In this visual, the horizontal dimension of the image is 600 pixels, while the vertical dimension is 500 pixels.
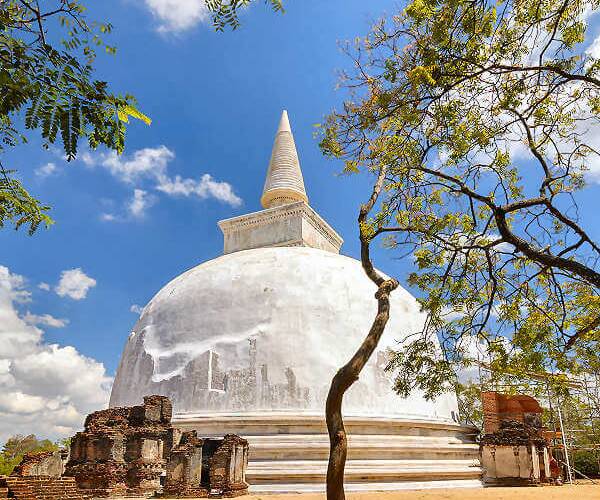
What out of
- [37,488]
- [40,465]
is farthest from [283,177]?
[37,488]

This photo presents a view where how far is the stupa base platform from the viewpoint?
1149 cm

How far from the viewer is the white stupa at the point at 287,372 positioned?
12.2 meters

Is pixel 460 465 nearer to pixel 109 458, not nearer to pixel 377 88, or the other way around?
pixel 109 458

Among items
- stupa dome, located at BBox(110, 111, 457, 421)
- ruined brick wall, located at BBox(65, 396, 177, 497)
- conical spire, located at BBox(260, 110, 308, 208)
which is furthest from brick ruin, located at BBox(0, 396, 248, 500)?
conical spire, located at BBox(260, 110, 308, 208)

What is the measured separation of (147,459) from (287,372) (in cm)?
378

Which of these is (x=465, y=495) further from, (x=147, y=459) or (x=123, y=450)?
(x=123, y=450)

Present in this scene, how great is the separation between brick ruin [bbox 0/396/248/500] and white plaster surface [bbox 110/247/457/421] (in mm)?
1541

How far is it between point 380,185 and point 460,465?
8.98 meters

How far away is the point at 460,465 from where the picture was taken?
45.1ft

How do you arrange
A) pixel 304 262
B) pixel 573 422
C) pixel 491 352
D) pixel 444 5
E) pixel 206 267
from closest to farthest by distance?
pixel 444 5, pixel 491 352, pixel 304 262, pixel 206 267, pixel 573 422

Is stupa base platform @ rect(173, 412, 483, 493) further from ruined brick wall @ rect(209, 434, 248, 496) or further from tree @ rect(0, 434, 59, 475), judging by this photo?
tree @ rect(0, 434, 59, 475)

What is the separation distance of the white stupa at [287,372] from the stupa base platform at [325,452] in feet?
0.09

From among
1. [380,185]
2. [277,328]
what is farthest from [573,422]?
[380,185]

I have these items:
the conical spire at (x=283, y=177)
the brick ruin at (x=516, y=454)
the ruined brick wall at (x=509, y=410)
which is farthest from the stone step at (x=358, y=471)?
the conical spire at (x=283, y=177)
